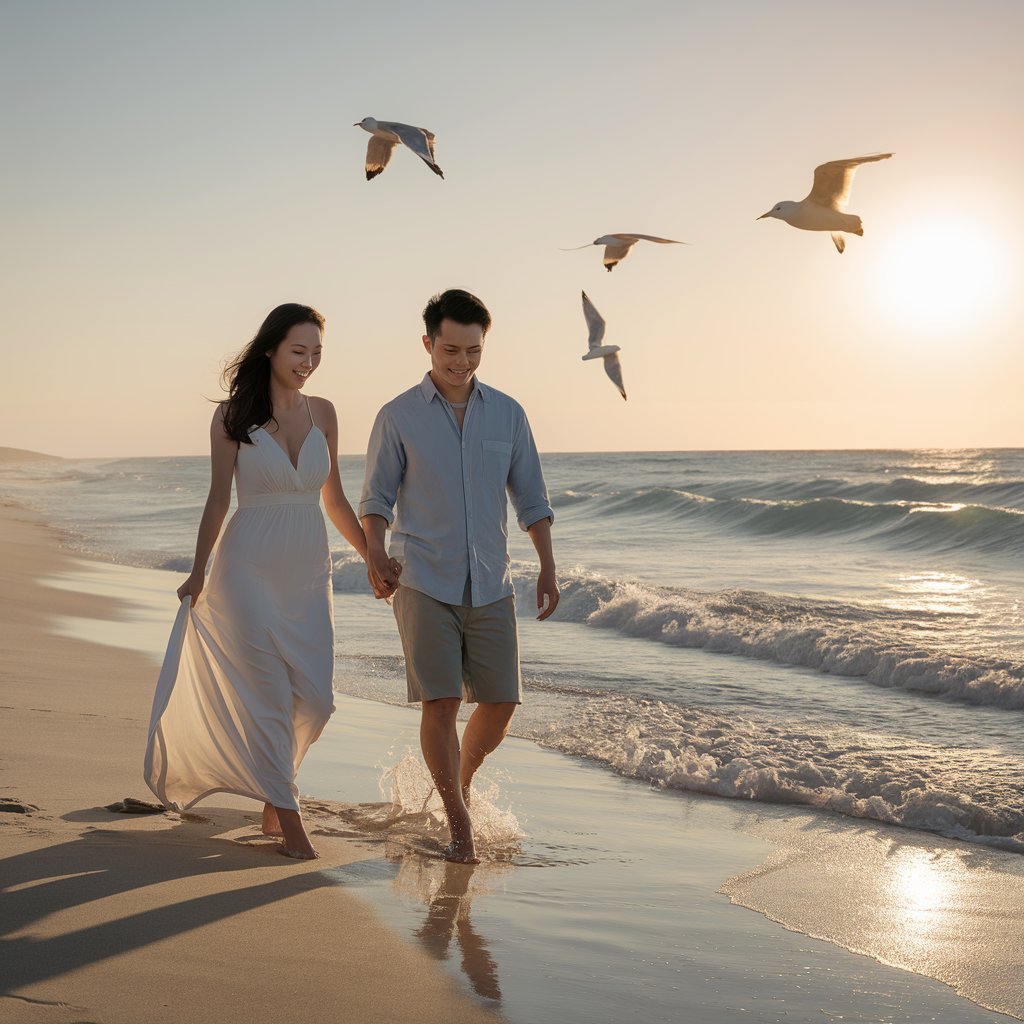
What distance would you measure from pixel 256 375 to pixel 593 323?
2.03 m

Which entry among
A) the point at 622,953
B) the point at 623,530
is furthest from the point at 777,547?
the point at 622,953

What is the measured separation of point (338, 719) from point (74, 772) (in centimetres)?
216

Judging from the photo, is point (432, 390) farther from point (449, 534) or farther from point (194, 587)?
point (194, 587)

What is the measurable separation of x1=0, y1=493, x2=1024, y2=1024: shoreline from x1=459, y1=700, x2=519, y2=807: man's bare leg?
0.37 metres

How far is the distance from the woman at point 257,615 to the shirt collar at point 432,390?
0.43 m

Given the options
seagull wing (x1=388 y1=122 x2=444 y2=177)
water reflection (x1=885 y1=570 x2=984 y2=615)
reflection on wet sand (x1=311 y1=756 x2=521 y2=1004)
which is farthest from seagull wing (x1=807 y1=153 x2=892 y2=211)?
water reflection (x1=885 y1=570 x2=984 y2=615)

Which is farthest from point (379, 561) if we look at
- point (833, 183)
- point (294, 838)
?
point (833, 183)

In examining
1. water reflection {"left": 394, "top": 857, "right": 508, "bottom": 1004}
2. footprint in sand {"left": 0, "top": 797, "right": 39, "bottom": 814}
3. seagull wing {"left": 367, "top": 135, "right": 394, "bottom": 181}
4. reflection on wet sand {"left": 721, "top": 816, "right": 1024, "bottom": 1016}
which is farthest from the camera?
seagull wing {"left": 367, "top": 135, "right": 394, "bottom": 181}

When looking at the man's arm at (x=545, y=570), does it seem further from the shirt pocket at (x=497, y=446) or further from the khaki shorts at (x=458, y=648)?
the shirt pocket at (x=497, y=446)

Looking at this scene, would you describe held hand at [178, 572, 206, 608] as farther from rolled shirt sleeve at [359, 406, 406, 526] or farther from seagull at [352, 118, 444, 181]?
seagull at [352, 118, 444, 181]

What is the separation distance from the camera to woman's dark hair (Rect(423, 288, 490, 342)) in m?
4.16

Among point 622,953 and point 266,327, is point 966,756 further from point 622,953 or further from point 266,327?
point 266,327

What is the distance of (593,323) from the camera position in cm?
570

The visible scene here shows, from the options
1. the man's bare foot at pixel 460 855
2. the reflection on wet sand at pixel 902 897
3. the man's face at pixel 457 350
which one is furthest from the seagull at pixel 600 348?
the man's bare foot at pixel 460 855
